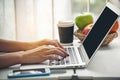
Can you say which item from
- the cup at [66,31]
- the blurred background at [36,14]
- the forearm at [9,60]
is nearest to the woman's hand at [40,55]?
the forearm at [9,60]

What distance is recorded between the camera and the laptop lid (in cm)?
121

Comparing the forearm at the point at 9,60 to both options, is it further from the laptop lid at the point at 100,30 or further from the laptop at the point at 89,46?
the laptop lid at the point at 100,30

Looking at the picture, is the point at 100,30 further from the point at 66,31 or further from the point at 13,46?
the point at 13,46

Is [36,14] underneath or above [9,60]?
above

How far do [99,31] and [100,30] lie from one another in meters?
0.01

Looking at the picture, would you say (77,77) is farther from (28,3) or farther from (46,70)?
(28,3)

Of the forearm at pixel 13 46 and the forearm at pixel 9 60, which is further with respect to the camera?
the forearm at pixel 13 46

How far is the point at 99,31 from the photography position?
1282 mm

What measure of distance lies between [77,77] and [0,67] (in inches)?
12.1

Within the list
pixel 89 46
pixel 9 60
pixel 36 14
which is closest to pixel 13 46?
pixel 9 60

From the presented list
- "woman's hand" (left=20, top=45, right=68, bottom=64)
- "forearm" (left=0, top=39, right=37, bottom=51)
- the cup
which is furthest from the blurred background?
"woman's hand" (left=20, top=45, right=68, bottom=64)

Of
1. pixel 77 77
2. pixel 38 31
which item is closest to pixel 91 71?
pixel 77 77

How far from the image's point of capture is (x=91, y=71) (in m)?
1.12

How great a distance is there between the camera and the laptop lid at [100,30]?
47.5 inches
